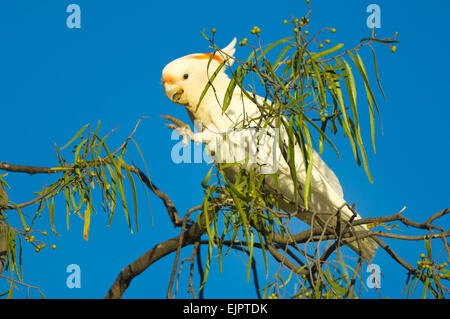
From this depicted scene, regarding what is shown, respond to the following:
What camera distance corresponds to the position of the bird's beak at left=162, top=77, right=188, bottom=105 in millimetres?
2658

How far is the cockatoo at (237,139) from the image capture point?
2.14 m

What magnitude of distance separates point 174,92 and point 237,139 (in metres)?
0.52

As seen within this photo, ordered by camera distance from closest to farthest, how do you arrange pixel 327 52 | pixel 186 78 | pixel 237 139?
pixel 327 52 < pixel 237 139 < pixel 186 78

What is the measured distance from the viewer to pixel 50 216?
5.73 ft

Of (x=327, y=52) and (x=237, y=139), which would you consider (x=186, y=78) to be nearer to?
(x=237, y=139)

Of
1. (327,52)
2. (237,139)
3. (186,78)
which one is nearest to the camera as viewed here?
(327,52)

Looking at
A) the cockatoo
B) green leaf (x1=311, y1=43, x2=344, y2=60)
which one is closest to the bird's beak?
the cockatoo

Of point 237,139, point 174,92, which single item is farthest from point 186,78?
point 237,139

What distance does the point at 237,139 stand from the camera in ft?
7.54

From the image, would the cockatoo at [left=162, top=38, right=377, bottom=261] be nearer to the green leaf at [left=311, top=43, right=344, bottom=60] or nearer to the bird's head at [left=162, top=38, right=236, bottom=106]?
the bird's head at [left=162, top=38, right=236, bottom=106]

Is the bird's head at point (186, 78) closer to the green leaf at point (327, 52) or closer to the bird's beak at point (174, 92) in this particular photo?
the bird's beak at point (174, 92)

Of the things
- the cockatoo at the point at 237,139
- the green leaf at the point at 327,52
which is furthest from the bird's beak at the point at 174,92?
the green leaf at the point at 327,52
